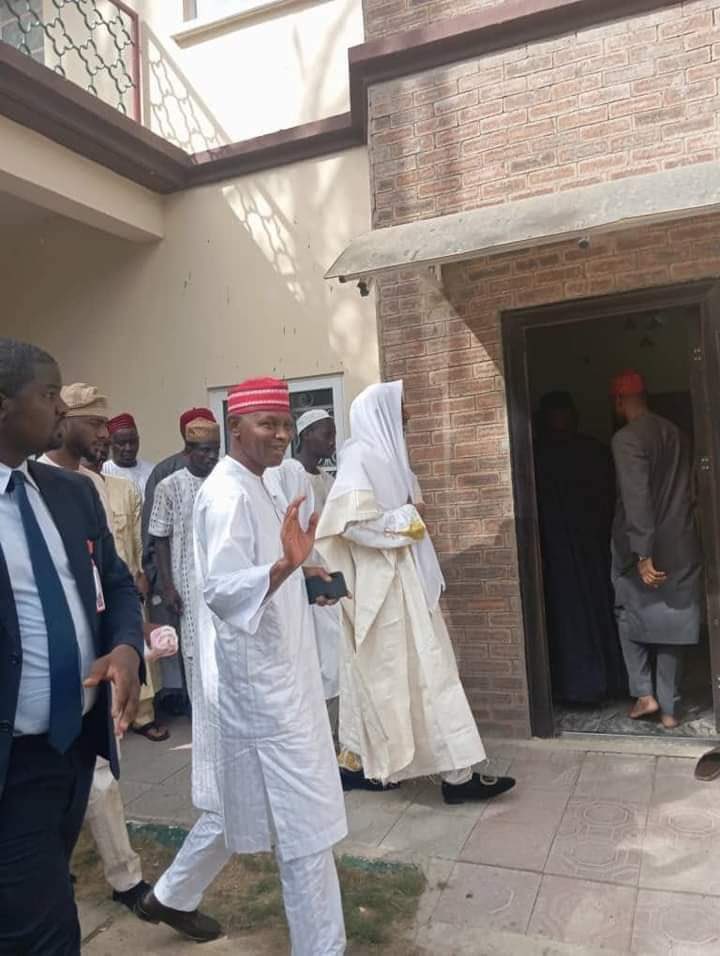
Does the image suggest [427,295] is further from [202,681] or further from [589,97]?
[202,681]

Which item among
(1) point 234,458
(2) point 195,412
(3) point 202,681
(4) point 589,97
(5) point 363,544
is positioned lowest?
(3) point 202,681

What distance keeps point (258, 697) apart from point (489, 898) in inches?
49.6

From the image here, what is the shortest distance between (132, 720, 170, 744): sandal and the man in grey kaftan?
2917 millimetres

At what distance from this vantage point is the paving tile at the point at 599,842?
9.81 feet

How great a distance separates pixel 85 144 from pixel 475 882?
17.0 ft

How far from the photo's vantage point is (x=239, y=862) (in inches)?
131

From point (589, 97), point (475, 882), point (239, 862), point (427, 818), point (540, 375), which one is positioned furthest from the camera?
point (540, 375)

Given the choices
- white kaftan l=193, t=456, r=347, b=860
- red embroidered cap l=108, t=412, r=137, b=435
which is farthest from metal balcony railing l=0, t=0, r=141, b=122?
white kaftan l=193, t=456, r=347, b=860

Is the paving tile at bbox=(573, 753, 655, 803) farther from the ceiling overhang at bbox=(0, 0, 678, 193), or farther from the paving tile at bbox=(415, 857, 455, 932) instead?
the ceiling overhang at bbox=(0, 0, 678, 193)

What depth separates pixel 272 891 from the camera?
10.1 ft

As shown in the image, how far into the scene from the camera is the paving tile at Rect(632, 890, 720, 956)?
2510 millimetres

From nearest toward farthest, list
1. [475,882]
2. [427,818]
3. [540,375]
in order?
[475,882]
[427,818]
[540,375]

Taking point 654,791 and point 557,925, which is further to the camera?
point 654,791

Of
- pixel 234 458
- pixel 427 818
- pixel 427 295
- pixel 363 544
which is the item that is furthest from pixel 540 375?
pixel 234 458
